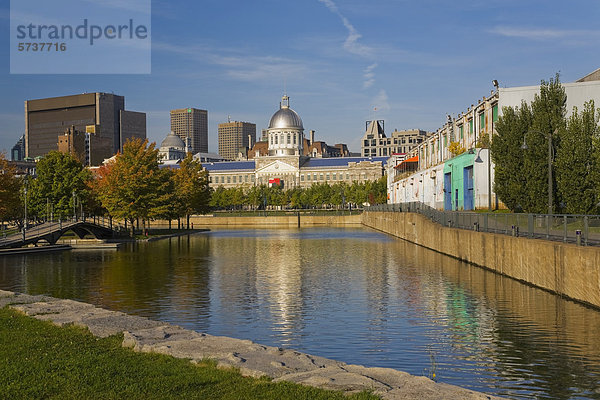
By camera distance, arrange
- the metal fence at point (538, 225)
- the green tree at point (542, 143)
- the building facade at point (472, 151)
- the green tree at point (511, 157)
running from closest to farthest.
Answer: the metal fence at point (538, 225)
the green tree at point (542, 143)
the green tree at point (511, 157)
the building facade at point (472, 151)

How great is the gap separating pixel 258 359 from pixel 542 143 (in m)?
37.1

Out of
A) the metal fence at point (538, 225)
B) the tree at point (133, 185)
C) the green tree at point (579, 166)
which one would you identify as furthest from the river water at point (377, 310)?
the tree at point (133, 185)

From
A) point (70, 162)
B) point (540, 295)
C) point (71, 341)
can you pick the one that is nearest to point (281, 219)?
point (70, 162)

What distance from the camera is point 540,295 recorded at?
2744 centimetres

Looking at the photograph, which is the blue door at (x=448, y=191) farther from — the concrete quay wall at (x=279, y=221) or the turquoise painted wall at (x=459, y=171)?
the concrete quay wall at (x=279, y=221)

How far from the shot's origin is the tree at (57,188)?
82250 mm

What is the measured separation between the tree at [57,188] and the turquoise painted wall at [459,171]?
42240 mm

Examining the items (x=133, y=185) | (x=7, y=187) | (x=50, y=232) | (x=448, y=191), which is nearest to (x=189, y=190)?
(x=133, y=185)

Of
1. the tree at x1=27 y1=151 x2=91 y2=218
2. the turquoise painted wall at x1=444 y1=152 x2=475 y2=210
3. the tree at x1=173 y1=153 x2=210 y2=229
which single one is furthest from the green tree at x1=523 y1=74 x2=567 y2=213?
the tree at x1=27 y1=151 x2=91 y2=218

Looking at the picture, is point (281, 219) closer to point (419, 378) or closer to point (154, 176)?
point (154, 176)

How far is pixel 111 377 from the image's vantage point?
1239 centimetres

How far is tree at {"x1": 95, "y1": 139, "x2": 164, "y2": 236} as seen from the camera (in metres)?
78.0

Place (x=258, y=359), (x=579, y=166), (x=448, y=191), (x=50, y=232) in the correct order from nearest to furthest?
(x=258, y=359), (x=579, y=166), (x=50, y=232), (x=448, y=191)

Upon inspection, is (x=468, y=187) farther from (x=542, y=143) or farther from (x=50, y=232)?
(x=50, y=232)
